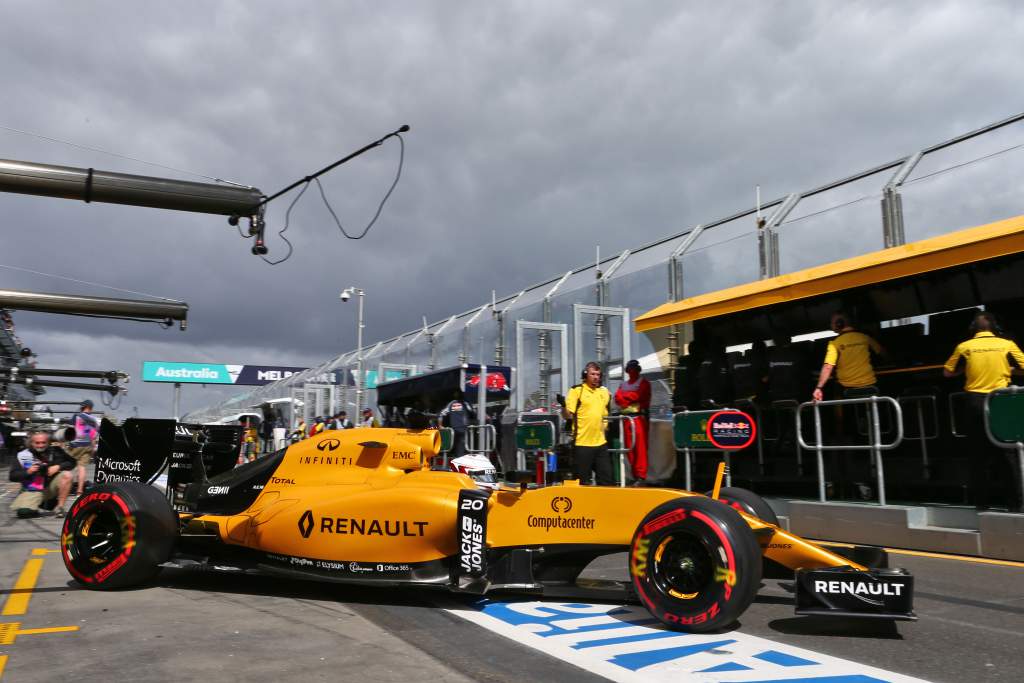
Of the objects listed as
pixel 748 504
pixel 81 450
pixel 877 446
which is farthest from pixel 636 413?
pixel 81 450

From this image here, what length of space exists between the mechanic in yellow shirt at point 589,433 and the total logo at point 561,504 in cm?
446

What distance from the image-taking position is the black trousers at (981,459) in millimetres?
7402

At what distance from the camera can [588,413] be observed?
31.0ft

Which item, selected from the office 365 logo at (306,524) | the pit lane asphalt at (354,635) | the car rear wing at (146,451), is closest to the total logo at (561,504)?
the pit lane asphalt at (354,635)

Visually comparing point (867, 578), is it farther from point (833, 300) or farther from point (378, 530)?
point (833, 300)

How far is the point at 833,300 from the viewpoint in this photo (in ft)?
32.2

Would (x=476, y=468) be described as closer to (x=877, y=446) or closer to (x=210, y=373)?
(x=877, y=446)

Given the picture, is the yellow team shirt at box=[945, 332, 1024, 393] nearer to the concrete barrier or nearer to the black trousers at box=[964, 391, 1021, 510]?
the black trousers at box=[964, 391, 1021, 510]

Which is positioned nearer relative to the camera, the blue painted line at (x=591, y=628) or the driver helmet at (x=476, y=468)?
the blue painted line at (x=591, y=628)

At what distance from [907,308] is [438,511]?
6.40 meters

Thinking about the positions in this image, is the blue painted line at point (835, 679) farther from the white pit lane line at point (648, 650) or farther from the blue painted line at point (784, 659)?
the blue painted line at point (784, 659)

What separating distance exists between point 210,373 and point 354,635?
251 ft

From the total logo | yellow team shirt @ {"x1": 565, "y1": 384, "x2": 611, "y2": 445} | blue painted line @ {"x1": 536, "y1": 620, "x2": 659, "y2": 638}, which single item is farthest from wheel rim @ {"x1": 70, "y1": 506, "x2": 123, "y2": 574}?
yellow team shirt @ {"x1": 565, "y1": 384, "x2": 611, "y2": 445}

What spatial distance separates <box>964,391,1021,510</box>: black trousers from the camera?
7402 mm
